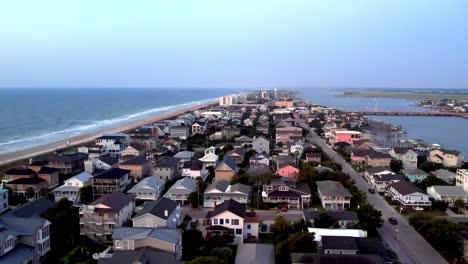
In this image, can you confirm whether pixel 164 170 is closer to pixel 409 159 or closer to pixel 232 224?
pixel 232 224

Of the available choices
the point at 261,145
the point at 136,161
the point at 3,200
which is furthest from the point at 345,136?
the point at 3,200

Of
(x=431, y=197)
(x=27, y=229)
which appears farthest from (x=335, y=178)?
(x=27, y=229)

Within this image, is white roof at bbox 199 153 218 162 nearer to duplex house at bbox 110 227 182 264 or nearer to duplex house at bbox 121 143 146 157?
duplex house at bbox 121 143 146 157

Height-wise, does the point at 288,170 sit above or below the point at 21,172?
below

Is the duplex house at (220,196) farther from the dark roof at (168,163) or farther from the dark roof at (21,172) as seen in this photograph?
the dark roof at (21,172)

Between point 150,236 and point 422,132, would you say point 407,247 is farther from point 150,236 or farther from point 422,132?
point 422,132

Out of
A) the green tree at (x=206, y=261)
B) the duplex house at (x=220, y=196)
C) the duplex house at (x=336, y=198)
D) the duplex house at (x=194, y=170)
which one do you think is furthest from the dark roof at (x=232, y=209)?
the duplex house at (x=194, y=170)

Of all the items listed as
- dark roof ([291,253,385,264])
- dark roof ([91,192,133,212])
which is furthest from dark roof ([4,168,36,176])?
dark roof ([291,253,385,264])


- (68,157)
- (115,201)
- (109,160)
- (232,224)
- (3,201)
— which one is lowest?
(3,201)
